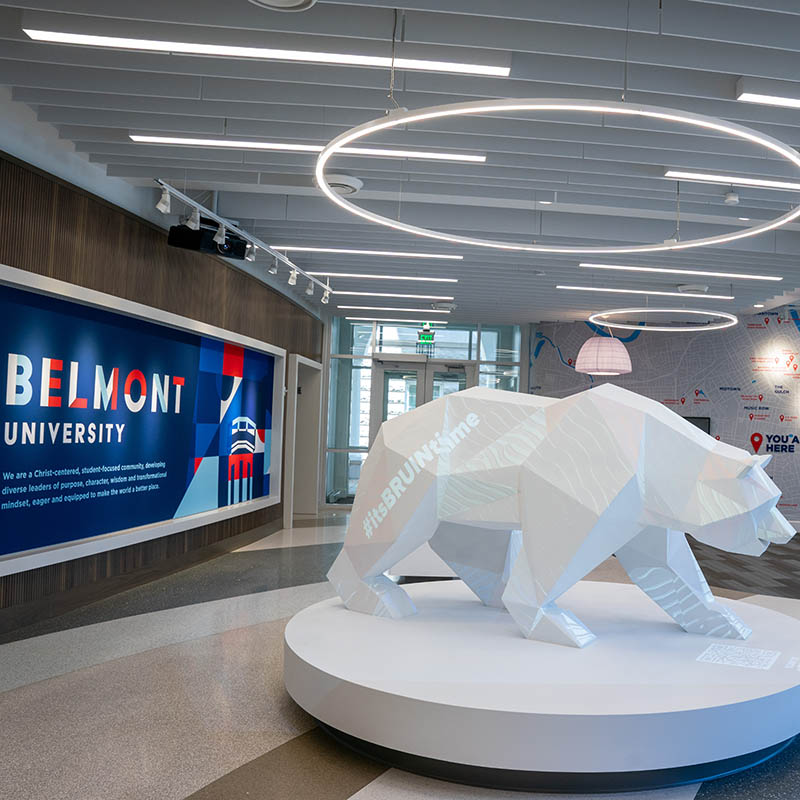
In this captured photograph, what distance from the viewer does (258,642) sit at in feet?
16.1

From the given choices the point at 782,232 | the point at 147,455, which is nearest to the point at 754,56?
the point at 782,232

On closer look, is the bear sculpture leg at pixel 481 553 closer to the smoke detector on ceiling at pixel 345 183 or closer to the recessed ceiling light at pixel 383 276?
the smoke detector on ceiling at pixel 345 183

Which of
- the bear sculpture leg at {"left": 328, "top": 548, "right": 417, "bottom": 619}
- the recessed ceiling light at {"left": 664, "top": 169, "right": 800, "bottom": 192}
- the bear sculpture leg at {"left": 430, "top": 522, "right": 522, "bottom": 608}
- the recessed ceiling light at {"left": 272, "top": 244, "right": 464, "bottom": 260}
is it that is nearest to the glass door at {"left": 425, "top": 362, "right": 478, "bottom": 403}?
the recessed ceiling light at {"left": 272, "top": 244, "right": 464, "bottom": 260}

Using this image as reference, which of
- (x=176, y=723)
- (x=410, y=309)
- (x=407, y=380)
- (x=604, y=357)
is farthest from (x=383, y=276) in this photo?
(x=176, y=723)

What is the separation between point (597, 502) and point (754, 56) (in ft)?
8.56

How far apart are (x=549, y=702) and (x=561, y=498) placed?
95 centimetres

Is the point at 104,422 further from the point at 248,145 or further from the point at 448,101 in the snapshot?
the point at 448,101

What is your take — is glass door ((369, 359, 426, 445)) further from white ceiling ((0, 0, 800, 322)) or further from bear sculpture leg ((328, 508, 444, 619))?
bear sculpture leg ((328, 508, 444, 619))

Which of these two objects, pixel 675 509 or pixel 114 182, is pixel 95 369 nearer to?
pixel 114 182

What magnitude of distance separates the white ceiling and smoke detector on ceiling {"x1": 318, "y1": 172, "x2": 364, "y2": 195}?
11 cm

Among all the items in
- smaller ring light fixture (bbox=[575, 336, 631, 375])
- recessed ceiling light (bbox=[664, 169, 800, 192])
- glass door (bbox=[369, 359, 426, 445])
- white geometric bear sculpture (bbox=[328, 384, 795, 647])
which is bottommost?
white geometric bear sculpture (bbox=[328, 384, 795, 647])

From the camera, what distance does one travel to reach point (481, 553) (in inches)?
172

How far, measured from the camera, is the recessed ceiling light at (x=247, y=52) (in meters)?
3.59

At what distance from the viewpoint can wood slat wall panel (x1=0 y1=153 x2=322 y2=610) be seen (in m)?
5.00
